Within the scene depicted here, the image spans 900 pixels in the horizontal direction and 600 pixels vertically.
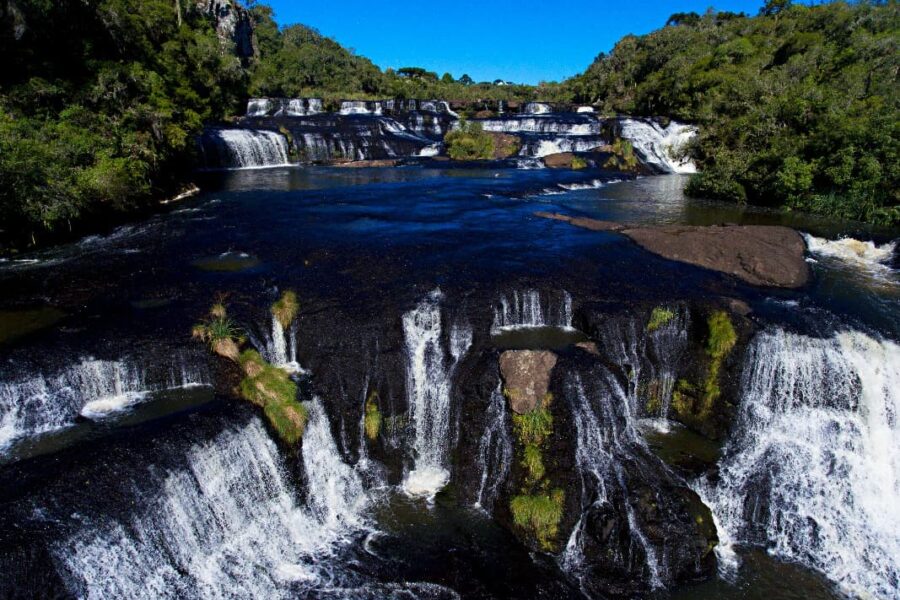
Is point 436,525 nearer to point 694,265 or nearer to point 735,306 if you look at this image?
point 735,306

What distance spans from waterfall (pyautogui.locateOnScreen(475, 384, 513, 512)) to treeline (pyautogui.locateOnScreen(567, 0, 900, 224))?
23.9m

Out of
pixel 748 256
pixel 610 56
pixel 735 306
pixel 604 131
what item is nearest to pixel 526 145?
pixel 604 131

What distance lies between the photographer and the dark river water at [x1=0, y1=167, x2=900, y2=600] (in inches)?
354

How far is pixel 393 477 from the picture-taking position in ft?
41.2

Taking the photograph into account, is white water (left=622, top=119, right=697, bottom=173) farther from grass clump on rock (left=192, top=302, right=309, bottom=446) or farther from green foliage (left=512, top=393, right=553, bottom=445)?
grass clump on rock (left=192, top=302, right=309, bottom=446)

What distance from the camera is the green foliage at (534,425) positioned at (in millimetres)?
11719

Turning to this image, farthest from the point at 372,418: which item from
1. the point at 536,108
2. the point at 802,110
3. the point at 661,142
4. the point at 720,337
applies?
the point at 536,108

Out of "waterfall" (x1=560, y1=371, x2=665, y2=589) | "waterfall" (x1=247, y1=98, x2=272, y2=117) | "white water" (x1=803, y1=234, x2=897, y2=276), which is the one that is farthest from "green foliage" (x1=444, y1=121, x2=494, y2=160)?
"waterfall" (x1=560, y1=371, x2=665, y2=589)

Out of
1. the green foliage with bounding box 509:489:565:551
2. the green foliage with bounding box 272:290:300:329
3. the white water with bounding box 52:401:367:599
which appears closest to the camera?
the white water with bounding box 52:401:367:599

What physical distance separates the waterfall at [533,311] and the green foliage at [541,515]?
5.14 meters

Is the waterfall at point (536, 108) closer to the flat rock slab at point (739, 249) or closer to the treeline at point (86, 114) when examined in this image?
the treeline at point (86, 114)

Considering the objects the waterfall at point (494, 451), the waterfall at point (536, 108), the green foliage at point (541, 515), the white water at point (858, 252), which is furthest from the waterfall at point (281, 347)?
the waterfall at point (536, 108)

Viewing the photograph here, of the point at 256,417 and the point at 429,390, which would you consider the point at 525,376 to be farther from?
the point at 256,417

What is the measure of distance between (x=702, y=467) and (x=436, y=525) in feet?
20.9
